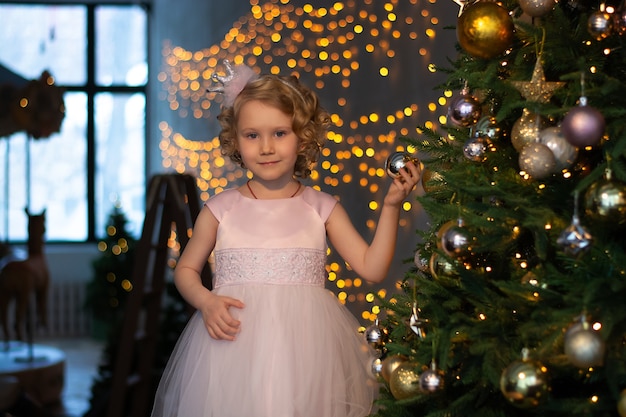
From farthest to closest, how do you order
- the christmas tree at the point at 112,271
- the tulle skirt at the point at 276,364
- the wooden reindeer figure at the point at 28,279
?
the christmas tree at the point at 112,271 → the wooden reindeer figure at the point at 28,279 → the tulle skirt at the point at 276,364

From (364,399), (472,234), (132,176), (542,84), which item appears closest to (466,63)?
(542,84)

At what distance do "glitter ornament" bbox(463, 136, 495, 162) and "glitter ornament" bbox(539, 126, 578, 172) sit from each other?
21cm

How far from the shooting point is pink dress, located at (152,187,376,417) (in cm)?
231

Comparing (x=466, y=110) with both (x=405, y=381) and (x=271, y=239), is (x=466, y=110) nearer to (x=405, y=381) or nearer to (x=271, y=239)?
(x=405, y=381)

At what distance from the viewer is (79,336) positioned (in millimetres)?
9398

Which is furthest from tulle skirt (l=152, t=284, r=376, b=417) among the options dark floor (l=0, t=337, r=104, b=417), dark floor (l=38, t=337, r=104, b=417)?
dark floor (l=38, t=337, r=104, b=417)

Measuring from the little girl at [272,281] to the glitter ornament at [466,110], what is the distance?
29 cm

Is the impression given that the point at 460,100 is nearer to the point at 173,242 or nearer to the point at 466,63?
the point at 466,63

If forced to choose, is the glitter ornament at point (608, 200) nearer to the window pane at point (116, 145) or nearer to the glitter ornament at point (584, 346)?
the glitter ornament at point (584, 346)

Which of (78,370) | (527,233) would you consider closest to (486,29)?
(527,233)

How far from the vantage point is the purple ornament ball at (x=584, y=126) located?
1.56 metres

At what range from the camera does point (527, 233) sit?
76.5 inches

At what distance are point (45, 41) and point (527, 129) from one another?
8776mm

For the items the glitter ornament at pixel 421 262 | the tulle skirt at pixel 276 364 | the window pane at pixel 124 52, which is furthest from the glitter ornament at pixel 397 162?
the window pane at pixel 124 52
